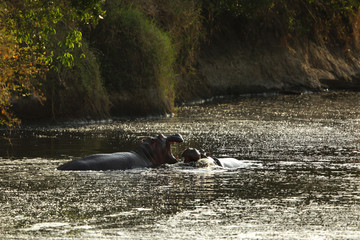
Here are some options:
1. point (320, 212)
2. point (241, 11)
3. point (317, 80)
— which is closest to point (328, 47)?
point (317, 80)

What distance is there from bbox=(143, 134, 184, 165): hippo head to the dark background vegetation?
2.58 metres

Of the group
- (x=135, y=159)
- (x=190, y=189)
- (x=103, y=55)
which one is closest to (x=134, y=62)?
(x=103, y=55)

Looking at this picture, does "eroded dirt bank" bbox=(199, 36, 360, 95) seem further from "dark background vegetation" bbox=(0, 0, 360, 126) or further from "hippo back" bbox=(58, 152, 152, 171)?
"hippo back" bbox=(58, 152, 152, 171)

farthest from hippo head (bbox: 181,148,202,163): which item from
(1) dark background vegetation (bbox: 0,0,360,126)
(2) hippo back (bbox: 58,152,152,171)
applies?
(1) dark background vegetation (bbox: 0,0,360,126)

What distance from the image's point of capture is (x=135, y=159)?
14.1 meters

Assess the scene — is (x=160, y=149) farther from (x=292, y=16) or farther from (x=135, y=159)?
(x=292, y=16)

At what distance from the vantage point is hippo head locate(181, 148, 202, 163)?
14086 mm

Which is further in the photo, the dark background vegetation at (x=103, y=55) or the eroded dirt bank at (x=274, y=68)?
the eroded dirt bank at (x=274, y=68)

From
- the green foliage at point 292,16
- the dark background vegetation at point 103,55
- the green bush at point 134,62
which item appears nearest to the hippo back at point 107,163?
the dark background vegetation at point 103,55

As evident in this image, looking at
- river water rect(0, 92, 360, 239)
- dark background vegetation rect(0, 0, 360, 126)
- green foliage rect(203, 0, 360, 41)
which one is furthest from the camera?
green foliage rect(203, 0, 360, 41)

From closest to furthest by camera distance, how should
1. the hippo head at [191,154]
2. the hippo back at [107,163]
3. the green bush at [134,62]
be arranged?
the hippo back at [107,163] → the hippo head at [191,154] → the green bush at [134,62]

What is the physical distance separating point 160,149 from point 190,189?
2.93 metres

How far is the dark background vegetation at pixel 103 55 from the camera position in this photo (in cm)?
1591

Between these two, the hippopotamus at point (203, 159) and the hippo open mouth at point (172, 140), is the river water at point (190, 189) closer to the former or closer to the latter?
the hippopotamus at point (203, 159)
